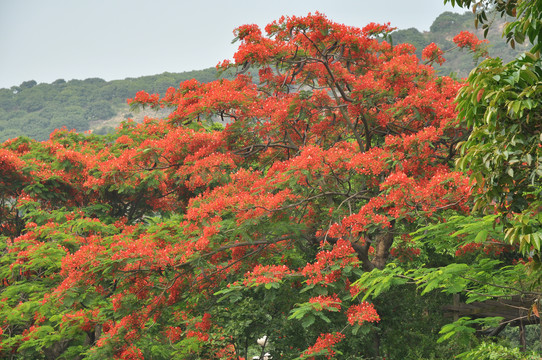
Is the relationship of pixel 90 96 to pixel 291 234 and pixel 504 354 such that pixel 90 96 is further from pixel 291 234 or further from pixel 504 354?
pixel 504 354

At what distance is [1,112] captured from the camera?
75.7m

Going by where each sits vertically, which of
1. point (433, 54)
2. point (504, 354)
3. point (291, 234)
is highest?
point (433, 54)

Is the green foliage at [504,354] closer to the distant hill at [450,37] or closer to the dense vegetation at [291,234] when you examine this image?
the dense vegetation at [291,234]

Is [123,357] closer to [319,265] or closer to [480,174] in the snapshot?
[319,265]

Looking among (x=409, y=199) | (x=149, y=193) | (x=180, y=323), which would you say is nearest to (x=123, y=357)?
(x=180, y=323)

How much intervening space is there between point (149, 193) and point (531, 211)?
479 inches

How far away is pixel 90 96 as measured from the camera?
81.5 metres

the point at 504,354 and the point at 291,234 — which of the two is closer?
the point at 504,354

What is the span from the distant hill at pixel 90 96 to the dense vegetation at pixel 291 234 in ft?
183

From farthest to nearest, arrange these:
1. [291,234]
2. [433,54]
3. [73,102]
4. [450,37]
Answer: [73,102] → [450,37] → [433,54] → [291,234]

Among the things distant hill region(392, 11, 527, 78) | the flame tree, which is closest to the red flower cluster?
the flame tree

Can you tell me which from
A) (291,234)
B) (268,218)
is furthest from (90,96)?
(268,218)

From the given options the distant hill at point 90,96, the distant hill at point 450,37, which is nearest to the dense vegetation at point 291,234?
the distant hill at point 450,37

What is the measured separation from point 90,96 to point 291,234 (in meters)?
78.6
